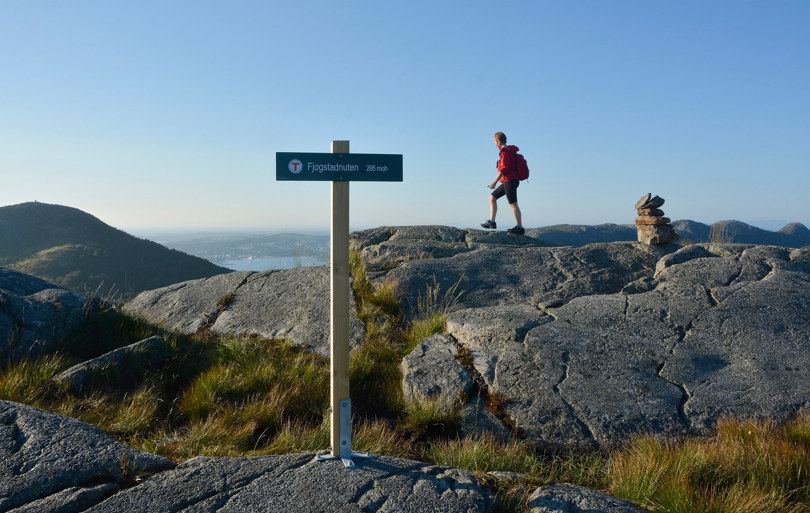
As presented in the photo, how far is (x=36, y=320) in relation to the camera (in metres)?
6.96

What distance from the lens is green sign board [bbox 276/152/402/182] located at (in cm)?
420

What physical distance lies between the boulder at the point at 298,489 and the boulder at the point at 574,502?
1.15 ft

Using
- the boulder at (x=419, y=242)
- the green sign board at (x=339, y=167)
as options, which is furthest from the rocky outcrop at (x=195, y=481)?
the boulder at (x=419, y=242)

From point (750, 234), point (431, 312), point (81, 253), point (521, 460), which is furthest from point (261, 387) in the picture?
point (81, 253)

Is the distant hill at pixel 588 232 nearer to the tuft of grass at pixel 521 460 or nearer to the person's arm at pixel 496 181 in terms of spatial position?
the person's arm at pixel 496 181

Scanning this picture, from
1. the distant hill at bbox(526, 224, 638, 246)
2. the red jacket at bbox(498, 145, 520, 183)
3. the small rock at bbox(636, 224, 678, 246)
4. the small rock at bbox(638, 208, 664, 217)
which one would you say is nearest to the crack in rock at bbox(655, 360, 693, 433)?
the small rock at bbox(636, 224, 678, 246)

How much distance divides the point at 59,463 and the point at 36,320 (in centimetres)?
390

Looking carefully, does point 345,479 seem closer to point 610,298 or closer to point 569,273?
point 610,298

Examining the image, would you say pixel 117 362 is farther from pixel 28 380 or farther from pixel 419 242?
pixel 419 242

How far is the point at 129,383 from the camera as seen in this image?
6254 millimetres

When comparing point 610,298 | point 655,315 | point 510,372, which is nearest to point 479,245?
point 610,298

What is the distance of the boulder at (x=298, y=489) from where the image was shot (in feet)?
11.7

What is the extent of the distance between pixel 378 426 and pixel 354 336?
2396mm

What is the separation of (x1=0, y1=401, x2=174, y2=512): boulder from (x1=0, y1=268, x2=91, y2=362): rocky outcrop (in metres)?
2.50
